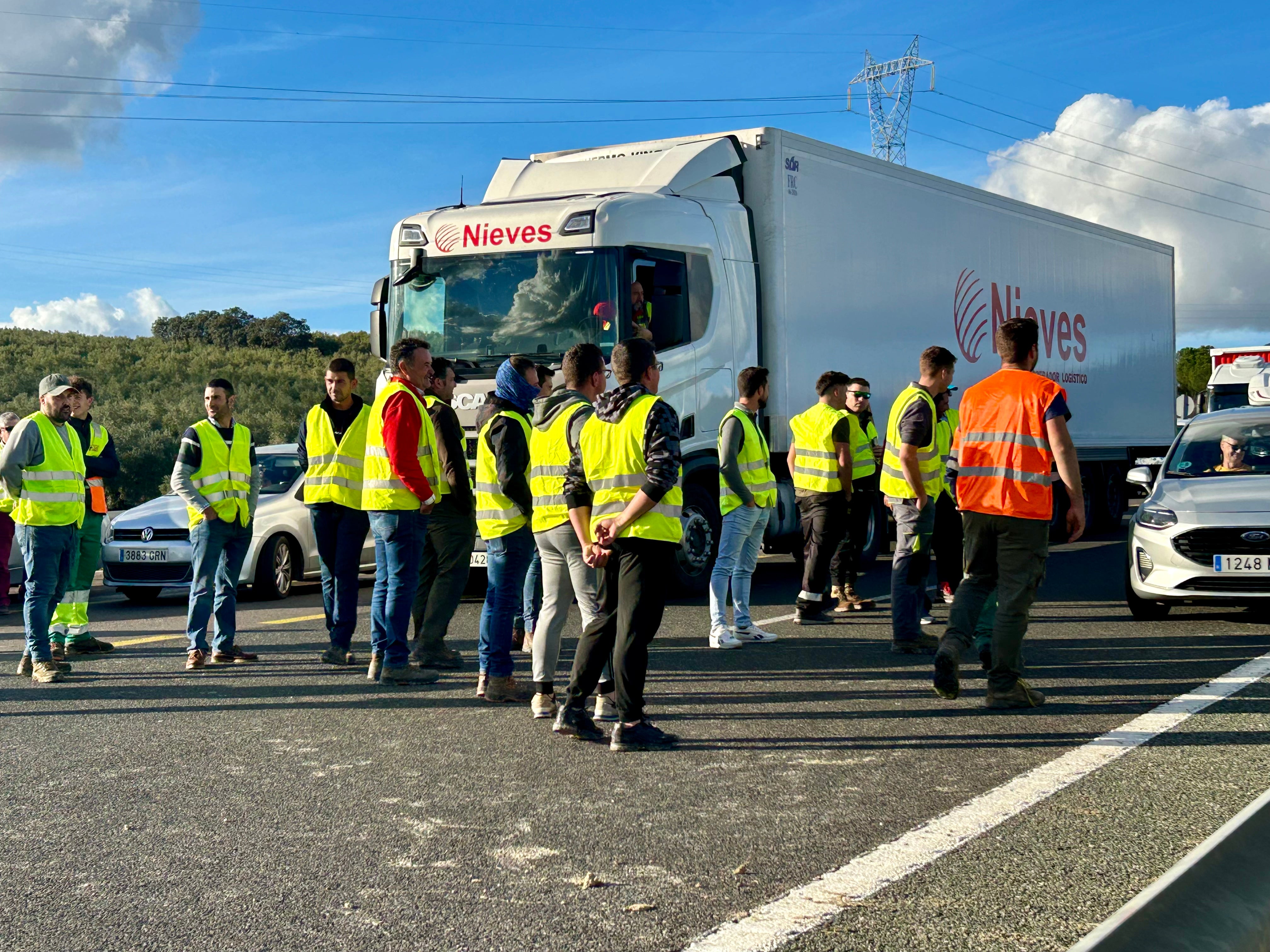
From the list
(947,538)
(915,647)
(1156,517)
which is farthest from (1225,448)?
(915,647)

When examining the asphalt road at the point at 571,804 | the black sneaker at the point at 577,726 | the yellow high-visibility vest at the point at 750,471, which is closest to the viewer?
the asphalt road at the point at 571,804

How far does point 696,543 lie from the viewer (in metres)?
11.0

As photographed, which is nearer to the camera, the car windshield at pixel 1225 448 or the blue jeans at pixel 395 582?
the blue jeans at pixel 395 582

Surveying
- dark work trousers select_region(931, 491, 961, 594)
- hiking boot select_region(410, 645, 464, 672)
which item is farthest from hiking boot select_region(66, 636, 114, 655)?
dark work trousers select_region(931, 491, 961, 594)

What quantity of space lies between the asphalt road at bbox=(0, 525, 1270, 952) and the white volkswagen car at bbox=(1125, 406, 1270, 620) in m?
0.74

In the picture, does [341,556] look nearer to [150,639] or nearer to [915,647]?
[150,639]

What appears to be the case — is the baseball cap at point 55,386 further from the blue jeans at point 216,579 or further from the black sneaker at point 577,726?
the black sneaker at point 577,726

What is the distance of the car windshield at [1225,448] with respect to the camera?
386 inches

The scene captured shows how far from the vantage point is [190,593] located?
827 cm

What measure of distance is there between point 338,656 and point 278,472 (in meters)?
5.32

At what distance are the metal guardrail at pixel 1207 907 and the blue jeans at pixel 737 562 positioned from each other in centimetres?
523

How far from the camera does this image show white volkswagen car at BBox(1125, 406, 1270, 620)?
8.74m

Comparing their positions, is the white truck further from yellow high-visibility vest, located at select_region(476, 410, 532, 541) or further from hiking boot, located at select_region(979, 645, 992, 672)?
hiking boot, located at select_region(979, 645, 992, 672)

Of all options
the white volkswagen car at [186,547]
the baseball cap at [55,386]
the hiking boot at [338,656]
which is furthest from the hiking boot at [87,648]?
the white volkswagen car at [186,547]
